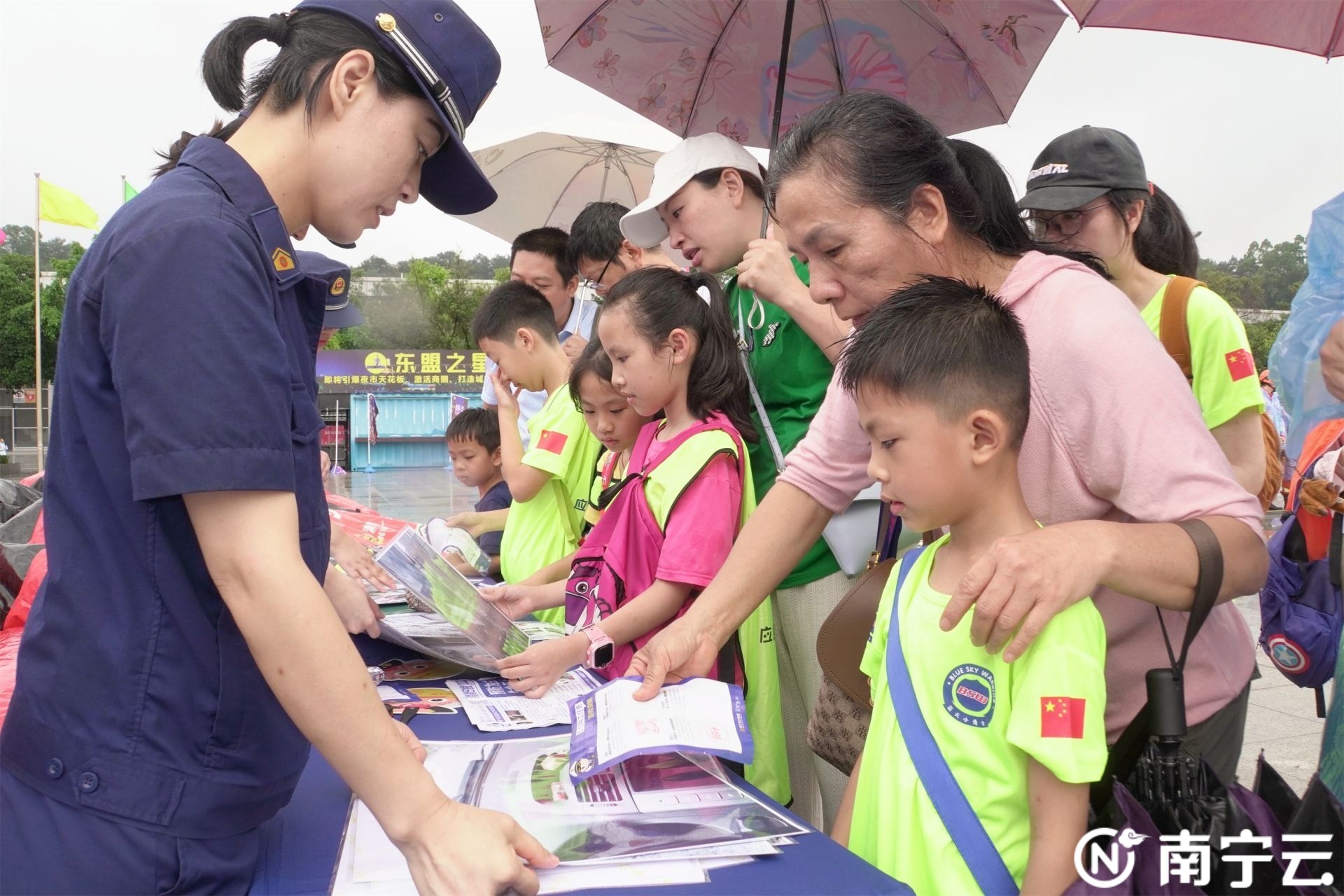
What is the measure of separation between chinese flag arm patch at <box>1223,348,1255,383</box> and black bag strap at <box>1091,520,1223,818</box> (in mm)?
Result: 1554

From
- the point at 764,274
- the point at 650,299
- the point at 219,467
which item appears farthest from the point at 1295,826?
the point at 650,299

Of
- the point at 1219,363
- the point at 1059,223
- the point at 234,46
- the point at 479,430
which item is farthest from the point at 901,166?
the point at 479,430

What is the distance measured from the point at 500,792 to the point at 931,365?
2.68ft

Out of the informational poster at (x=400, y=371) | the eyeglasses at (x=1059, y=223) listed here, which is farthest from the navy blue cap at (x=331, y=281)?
the informational poster at (x=400, y=371)

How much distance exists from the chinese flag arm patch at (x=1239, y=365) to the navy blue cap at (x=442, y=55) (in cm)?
209

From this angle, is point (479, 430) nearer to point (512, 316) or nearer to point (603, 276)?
point (512, 316)

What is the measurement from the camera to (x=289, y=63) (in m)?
1.08

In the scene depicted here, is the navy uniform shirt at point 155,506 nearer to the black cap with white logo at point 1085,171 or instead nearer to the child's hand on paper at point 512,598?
the child's hand on paper at point 512,598

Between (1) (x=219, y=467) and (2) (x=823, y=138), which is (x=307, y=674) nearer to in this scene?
(1) (x=219, y=467)

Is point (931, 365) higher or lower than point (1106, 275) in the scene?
lower

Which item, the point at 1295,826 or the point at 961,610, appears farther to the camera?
the point at 961,610

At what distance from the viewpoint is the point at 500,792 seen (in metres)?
1.29

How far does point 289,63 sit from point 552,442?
6.18 ft

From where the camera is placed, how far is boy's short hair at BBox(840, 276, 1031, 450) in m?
1.22
